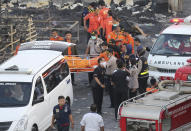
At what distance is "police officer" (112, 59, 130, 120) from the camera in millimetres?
17078

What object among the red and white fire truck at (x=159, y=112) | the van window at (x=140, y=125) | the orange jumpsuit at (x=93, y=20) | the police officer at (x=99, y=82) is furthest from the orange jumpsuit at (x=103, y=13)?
the van window at (x=140, y=125)

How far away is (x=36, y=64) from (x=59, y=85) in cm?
106

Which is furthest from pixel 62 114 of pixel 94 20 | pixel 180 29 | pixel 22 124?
pixel 94 20

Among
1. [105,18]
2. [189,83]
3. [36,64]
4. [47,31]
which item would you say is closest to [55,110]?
[36,64]

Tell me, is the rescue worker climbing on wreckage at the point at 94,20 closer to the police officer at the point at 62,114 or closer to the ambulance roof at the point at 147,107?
the police officer at the point at 62,114

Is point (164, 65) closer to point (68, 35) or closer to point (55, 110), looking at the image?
point (68, 35)

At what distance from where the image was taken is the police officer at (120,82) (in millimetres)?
17078

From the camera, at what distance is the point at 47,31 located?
96.5 feet

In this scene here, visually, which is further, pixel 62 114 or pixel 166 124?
pixel 62 114

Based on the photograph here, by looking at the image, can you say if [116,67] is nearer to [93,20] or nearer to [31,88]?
[31,88]

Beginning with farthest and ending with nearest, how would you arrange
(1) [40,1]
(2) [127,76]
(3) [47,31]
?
(1) [40,1] → (3) [47,31] → (2) [127,76]

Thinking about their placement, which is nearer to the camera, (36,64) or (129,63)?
(36,64)

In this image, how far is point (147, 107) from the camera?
519 inches

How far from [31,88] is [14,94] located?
1.50 feet
